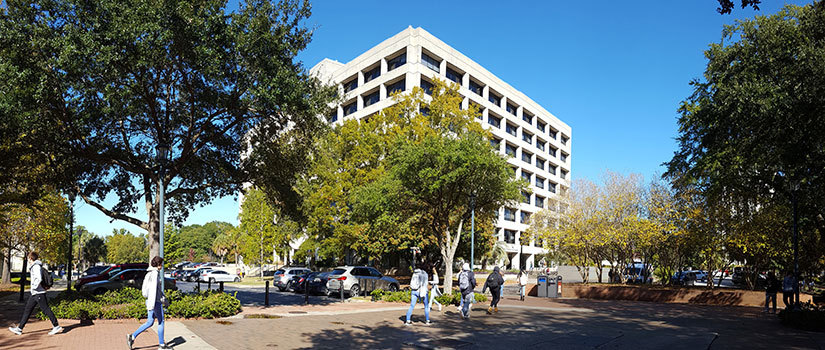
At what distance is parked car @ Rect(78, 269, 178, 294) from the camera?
68.7ft

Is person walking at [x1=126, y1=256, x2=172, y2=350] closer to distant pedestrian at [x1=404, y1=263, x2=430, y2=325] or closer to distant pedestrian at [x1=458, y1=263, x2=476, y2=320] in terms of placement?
distant pedestrian at [x1=404, y1=263, x2=430, y2=325]

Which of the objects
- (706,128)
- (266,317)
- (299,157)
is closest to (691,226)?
(706,128)

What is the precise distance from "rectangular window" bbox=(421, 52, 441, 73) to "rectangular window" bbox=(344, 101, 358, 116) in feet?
30.6

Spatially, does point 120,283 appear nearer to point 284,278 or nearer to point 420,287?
point 284,278

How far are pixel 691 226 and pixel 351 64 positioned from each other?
43345 millimetres

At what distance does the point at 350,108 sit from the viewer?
193 ft

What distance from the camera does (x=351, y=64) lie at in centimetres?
5950

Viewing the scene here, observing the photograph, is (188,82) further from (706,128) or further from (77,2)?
(706,128)

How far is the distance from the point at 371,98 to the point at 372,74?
2951mm

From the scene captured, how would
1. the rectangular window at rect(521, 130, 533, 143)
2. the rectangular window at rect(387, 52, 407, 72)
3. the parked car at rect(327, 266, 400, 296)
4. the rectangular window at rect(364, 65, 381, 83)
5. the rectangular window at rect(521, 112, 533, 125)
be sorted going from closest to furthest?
the parked car at rect(327, 266, 400, 296) → the rectangular window at rect(387, 52, 407, 72) → the rectangular window at rect(364, 65, 381, 83) → the rectangular window at rect(521, 130, 533, 143) → the rectangular window at rect(521, 112, 533, 125)

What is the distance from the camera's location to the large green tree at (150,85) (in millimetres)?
12523

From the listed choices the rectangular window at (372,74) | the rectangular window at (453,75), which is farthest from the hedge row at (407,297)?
the rectangular window at (453,75)

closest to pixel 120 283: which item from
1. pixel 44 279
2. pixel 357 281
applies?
pixel 357 281

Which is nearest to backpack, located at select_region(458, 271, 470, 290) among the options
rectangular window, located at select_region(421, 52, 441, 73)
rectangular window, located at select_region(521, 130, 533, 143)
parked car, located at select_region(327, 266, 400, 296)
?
parked car, located at select_region(327, 266, 400, 296)
